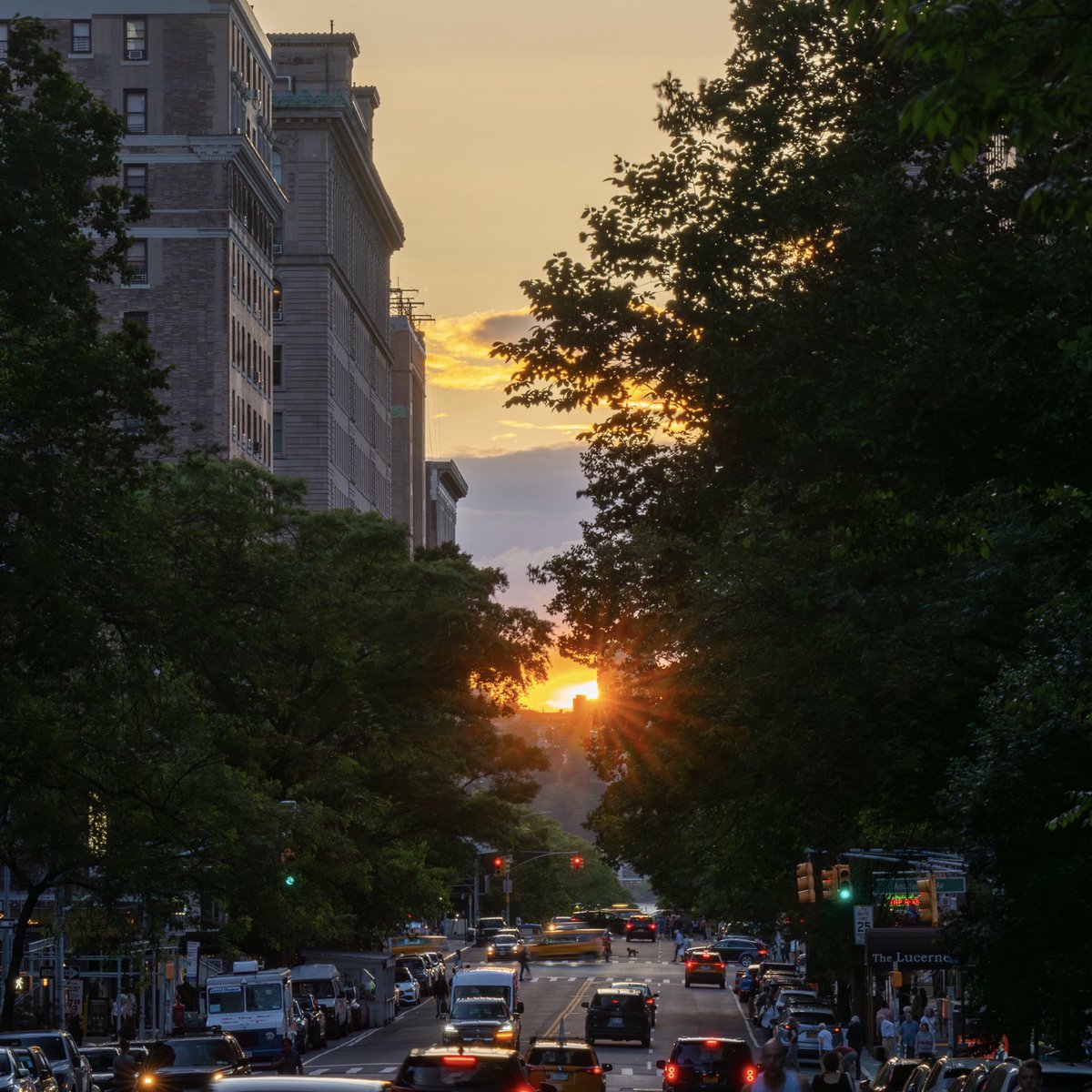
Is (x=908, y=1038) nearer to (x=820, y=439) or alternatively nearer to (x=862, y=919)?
(x=862, y=919)

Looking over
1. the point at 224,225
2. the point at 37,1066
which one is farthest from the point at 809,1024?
the point at 224,225

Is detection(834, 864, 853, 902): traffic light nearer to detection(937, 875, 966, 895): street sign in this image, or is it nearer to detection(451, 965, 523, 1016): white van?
detection(937, 875, 966, 895): street sign

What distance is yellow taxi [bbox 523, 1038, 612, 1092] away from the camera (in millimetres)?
34625

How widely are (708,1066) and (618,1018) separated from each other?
22.5 meters

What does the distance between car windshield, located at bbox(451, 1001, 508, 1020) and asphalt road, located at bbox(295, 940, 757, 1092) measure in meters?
2.06

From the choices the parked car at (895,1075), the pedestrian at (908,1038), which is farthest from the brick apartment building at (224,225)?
the parked car at (895,1075)

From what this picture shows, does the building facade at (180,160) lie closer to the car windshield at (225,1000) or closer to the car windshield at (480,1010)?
the car windshield at (225,1000)

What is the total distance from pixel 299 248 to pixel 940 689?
107216 millimetres

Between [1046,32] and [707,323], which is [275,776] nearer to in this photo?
[707,323]

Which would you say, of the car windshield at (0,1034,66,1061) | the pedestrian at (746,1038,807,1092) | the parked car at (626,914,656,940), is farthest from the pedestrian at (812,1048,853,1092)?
the parked car at (626,914,656,940)

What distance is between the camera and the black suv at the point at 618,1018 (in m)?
57.1

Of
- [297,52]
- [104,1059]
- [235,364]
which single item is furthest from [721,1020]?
[297,52]

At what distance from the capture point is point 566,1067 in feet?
114

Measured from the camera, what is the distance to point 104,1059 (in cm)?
4225
